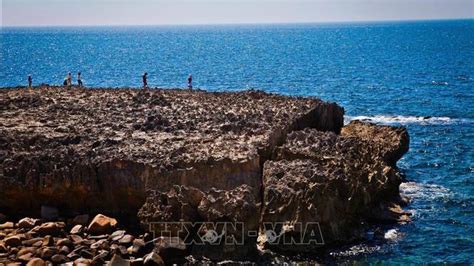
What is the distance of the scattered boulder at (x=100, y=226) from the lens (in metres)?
36.1

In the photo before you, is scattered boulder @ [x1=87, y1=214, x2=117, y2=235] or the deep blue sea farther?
the deep blue sea

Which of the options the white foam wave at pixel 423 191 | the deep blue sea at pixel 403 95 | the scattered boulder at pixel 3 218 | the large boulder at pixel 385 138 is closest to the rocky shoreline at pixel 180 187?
the scattered boulder at pixel 3 218

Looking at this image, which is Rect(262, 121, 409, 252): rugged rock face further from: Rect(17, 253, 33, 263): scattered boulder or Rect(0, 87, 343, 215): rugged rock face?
Rect(17, 253, 33, 263): scattered boulder

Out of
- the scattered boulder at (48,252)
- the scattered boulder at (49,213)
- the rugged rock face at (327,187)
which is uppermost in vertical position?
the rugged rock face at (327,187)

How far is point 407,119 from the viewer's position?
7375 cm

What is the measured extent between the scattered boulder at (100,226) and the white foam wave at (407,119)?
134 ft

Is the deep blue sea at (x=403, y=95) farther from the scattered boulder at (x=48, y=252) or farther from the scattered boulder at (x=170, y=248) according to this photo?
the scattered boulder at (x=48, y=252)

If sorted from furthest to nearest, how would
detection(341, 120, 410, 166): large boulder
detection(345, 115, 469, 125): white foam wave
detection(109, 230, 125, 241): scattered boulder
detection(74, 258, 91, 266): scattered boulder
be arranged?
detection(345, 115, 469, 125): white foam wave
detection(341, 120, 410, 166): large boulder
detection(109, 230, 125, 241): scattered boulder
detection(74, 258, 91, 266): scattered boulder

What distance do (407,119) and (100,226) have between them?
48394mm

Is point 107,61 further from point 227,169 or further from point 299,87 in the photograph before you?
point 227,169

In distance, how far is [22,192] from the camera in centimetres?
3869

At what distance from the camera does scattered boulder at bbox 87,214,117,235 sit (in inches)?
1421

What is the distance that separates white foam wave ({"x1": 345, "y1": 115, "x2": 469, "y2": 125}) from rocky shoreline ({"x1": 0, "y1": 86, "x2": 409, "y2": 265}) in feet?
80.9

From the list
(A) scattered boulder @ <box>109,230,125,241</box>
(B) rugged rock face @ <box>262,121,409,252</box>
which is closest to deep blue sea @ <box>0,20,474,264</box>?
(B) rugged rock face @ <box>262,121,409,252</box>
